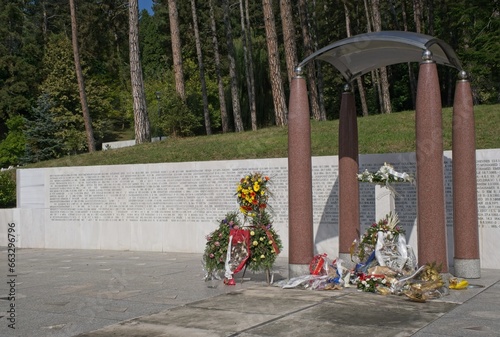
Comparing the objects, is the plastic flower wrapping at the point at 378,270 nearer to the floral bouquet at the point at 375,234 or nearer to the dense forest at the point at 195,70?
the floral bouquet at the point at 375,234

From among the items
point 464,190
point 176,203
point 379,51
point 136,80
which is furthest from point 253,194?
point 136,80

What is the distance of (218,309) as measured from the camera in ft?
27.2

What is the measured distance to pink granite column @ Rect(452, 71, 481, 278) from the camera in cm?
1055

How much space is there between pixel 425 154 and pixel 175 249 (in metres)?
8.34

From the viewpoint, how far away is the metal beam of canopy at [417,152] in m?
9.35

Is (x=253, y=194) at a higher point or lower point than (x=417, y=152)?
lower

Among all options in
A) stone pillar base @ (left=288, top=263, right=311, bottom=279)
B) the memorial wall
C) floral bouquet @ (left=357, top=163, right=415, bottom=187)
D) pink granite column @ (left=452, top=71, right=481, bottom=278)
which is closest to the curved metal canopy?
pink granite column @ (left=452, top=71, right=481, bottom=278)

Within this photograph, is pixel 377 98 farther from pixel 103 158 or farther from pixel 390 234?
pixel 390 234

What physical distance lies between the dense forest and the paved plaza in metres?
18.0

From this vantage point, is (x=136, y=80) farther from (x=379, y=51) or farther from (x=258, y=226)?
(x=258, y=226)

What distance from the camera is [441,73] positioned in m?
39.0

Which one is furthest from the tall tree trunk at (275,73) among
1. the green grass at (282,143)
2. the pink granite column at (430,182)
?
the pink granite column at (430,182)

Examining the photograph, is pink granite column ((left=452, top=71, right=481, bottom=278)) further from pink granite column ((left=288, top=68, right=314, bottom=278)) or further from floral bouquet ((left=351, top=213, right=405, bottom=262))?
pink granite column ((left=288, top=68, right=314, bottom=278))

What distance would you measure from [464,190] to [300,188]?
268cm
